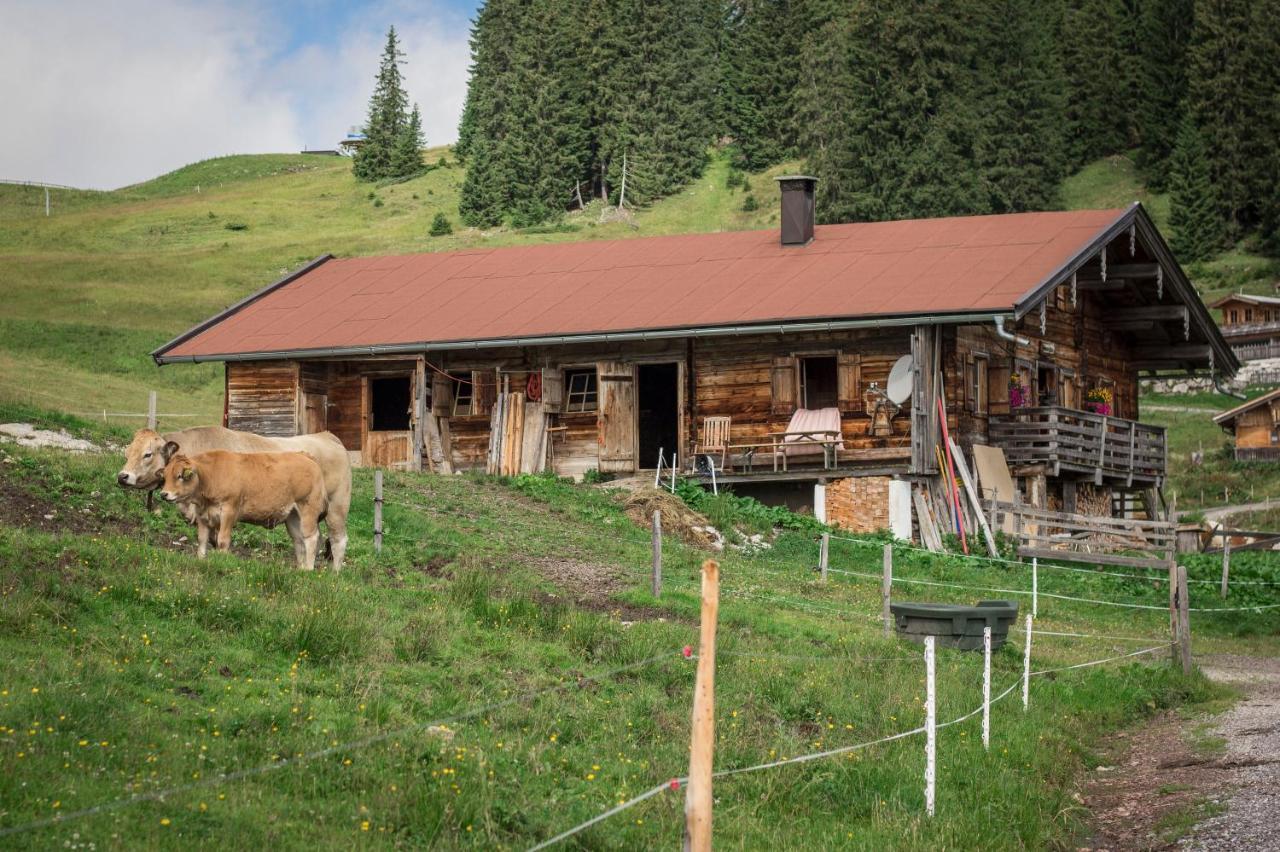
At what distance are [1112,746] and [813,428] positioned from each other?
17242mm

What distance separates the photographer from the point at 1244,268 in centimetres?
8350

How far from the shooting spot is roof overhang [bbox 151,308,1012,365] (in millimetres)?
30703

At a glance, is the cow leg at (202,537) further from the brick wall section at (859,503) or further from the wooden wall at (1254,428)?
the wooden wall at (1254,428)

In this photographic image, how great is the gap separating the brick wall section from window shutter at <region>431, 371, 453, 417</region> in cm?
940

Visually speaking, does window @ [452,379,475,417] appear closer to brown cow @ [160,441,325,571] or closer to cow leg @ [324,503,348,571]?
cow leg @ [324,503,348,571]

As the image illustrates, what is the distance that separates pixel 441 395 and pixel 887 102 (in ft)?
169

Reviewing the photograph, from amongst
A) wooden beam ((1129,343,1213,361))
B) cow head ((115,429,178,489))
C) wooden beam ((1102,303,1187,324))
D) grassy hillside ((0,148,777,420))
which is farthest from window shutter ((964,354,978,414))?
grassy hillside ((0,148,777,420))

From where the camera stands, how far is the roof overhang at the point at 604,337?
3070 cm

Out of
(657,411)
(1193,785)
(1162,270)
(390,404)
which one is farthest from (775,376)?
(1193,785)

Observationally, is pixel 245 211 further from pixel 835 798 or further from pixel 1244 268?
pixel 835 798

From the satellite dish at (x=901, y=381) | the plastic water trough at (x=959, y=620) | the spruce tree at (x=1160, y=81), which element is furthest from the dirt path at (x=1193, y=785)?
the spruce tree at (x=1160, y=81)

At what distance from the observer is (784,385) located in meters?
33.2

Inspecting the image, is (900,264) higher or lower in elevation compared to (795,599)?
higher

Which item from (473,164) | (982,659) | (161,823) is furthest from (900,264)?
(473,164)
